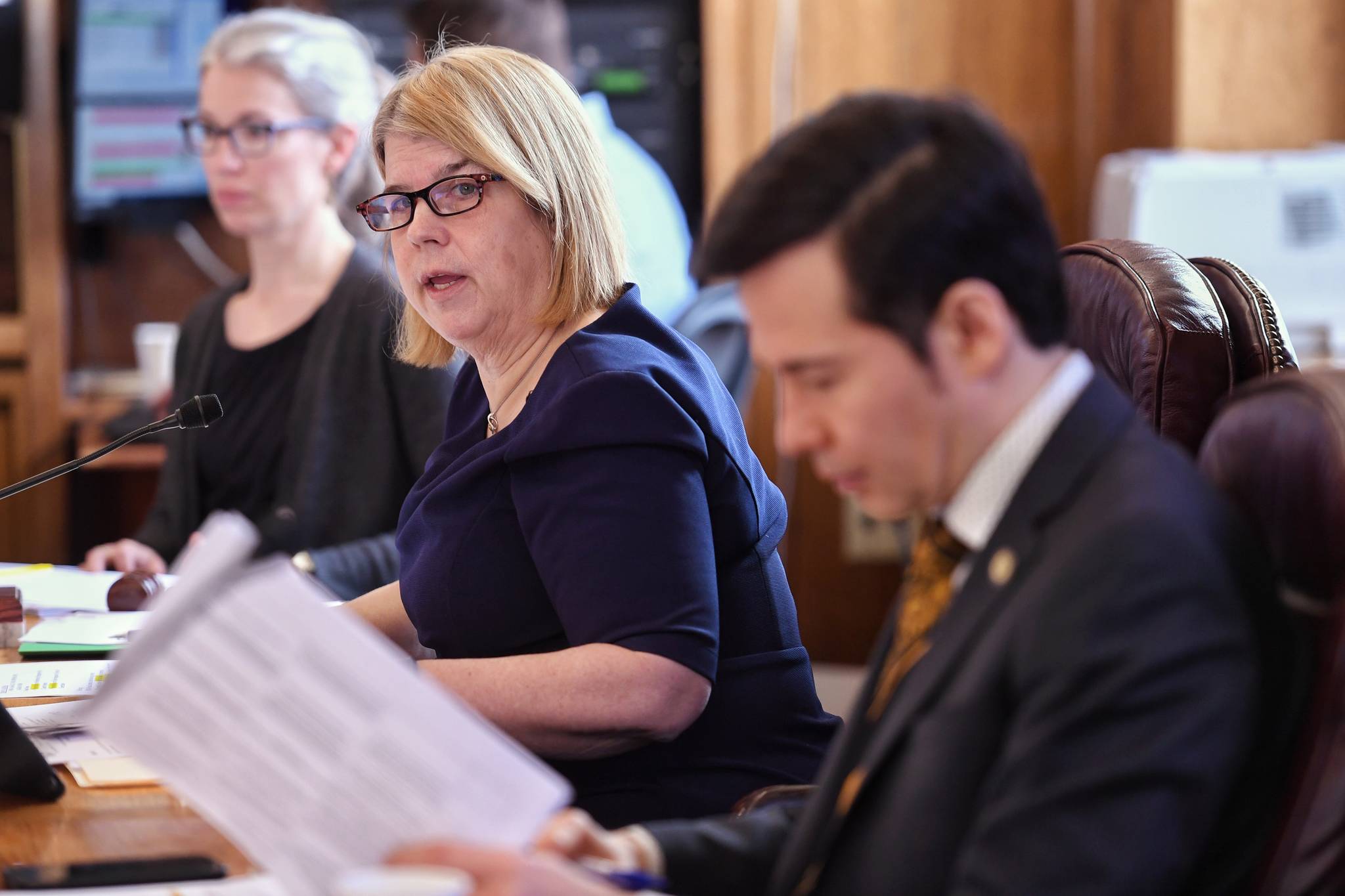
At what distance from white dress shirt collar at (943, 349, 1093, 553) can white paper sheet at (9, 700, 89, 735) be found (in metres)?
0.84

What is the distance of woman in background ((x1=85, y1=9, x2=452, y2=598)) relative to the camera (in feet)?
7.14

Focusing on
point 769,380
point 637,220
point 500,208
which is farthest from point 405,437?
point 769,380

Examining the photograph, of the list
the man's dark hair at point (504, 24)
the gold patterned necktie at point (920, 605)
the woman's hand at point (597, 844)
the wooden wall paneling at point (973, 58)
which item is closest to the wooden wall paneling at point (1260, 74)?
the wooden wall paneling at point (973, 58)

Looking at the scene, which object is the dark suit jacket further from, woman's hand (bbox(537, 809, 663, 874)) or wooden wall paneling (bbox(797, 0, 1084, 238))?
wooden wall paneling (bbox(797, 0, 1084, 238))

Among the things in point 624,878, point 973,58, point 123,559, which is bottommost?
point 123,559

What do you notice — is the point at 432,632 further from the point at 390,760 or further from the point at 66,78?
the point at 66,78

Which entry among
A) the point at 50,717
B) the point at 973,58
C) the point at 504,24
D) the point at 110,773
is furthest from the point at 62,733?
the point at 973,58

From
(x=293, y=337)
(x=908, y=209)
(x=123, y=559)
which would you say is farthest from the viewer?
(x=293, y=337)

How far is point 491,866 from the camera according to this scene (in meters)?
0.74

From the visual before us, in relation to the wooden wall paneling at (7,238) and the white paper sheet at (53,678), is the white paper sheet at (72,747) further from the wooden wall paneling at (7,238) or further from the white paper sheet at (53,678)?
the wooden wall paneling at (7,238)

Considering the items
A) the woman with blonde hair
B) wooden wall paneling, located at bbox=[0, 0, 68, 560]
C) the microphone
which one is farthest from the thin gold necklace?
wooden wall paneling, located at bbox=[0, 0, 68, 560]

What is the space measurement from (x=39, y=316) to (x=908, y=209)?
134 inches

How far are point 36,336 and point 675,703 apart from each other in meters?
3.00

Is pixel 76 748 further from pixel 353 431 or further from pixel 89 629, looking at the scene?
pixel 353 431
